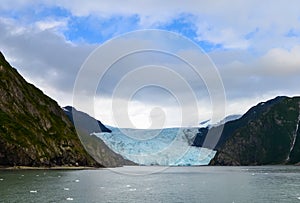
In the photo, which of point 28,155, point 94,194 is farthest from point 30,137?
point 94,194

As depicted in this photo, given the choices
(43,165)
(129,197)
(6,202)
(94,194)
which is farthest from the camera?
(43,165)

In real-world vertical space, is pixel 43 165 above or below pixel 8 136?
below

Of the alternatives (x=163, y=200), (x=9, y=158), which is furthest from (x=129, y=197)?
(x=9, y=158)

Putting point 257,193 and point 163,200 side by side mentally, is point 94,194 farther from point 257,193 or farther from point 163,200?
point 257,193

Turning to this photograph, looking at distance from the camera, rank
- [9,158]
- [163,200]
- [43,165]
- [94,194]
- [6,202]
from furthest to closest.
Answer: [43,165] → [9,158] → [94,194] → [163,200] → [6,202]

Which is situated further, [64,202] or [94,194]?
[94,194]

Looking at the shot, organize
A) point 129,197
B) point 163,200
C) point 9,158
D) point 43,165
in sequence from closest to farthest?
point 163,200, point 129,197, point 9,158, point 43,165

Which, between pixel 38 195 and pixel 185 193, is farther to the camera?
pixel 185 193

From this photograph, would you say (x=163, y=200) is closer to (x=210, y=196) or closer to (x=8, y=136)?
(x=210, y=196)

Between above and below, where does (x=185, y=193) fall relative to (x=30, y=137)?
below
